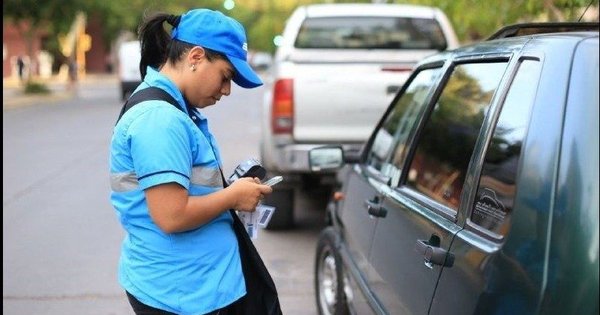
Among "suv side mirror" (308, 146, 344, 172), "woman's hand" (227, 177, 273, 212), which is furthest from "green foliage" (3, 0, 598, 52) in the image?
"suv side mirror" (308, 146, 344, 172)

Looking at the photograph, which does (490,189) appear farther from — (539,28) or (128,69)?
(128,69)

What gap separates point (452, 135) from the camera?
3.81 metres

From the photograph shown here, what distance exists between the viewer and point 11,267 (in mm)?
5945

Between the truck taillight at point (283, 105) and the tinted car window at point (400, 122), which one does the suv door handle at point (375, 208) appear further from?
the truck taillight at point (283, 105)

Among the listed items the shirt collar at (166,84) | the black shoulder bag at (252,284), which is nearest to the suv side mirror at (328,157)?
the black shoulder bag at (252,284)

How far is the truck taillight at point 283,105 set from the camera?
637 centimetres

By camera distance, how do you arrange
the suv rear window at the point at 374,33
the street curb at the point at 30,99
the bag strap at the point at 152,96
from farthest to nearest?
1. the street curb at the point at 30,99
2. the suv rear window at the point at 374,33
3. the bag strap at the point at 152,96

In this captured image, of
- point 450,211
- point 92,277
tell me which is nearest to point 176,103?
point 450,211

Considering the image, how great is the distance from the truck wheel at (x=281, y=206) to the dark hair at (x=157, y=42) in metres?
4.16

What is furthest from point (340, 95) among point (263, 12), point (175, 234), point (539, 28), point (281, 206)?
point (263, 12)

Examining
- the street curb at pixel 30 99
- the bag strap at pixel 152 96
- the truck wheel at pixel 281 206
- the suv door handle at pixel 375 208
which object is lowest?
the street curb at pixel 30 99

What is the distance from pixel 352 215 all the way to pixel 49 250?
3.46 m

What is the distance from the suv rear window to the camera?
285 inches

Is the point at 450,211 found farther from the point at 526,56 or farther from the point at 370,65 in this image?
the point at 370,65
